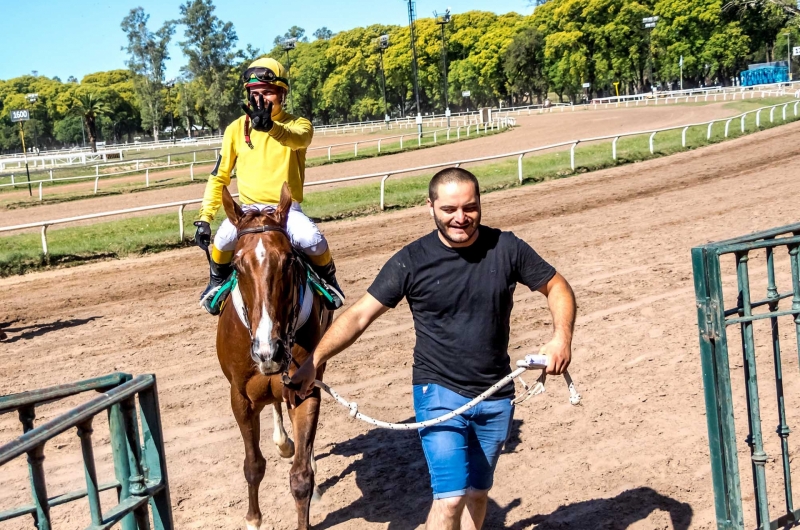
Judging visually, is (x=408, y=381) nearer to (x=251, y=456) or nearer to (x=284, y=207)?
(x=251, y=456)

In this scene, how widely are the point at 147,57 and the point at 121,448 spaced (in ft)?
306

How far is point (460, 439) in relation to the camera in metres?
3.63

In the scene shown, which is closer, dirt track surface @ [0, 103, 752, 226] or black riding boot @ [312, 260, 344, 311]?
black riding boot @ [312, 260, 344, 311]

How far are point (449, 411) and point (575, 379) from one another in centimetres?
394

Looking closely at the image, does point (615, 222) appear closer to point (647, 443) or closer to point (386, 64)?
point (647, 443)

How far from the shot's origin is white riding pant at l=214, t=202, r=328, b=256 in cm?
515

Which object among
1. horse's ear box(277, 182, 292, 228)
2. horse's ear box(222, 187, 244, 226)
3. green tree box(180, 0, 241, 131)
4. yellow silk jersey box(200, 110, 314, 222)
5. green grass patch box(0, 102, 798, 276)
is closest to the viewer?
horse's ear box(222, 187, 244, 226)

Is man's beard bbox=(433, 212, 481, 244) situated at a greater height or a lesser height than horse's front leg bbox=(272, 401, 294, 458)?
greater

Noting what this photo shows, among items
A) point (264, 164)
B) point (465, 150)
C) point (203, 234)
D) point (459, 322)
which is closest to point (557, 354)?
point (459, 322)

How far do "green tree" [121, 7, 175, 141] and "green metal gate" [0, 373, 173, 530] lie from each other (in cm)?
8894

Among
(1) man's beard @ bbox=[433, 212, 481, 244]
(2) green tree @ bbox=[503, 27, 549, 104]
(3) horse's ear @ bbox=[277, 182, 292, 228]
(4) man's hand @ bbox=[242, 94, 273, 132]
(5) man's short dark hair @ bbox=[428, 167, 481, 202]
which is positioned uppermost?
(2) green tree @ bbox=[503, 27, 549, 104]

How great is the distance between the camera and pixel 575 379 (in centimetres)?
733

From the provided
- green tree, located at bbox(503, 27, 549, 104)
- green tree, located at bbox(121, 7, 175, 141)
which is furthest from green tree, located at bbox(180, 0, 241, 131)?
green tree, located at bbox(503, 27, 549, 104)

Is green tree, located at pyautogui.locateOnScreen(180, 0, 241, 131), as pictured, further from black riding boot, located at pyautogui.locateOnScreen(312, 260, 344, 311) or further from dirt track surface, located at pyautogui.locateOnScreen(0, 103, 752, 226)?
black riding boot, located at pyautogui.locateOnScreen(312, 260, 344, 311)
